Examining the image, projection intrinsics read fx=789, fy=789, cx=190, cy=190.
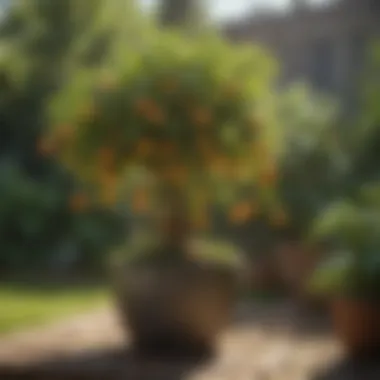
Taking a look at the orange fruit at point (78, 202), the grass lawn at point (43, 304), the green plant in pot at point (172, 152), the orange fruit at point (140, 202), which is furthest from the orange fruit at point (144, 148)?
the grass lawn at point (43, 304)

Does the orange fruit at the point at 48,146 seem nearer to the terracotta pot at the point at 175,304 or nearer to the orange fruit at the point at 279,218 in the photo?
the terracotta pot at the point at 175,304

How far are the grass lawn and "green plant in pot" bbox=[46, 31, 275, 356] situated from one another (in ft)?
0.40

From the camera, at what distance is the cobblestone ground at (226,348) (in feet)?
5.70

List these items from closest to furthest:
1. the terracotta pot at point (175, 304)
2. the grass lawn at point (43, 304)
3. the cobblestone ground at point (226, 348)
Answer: the cobblestone ground at point (226, 348)
the terracotta pot at point (175, 304)
the grass lawn at point (43, 304)

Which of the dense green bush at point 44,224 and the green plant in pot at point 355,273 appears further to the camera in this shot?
the dense green bush at point 44,224

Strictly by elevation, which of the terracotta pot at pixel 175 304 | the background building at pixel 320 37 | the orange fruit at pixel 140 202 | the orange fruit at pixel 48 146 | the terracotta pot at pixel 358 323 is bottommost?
the terracotta pot at pixel 358 323

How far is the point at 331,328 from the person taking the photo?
205 centimetres

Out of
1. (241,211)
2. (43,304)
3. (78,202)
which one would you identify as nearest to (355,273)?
(241,211)

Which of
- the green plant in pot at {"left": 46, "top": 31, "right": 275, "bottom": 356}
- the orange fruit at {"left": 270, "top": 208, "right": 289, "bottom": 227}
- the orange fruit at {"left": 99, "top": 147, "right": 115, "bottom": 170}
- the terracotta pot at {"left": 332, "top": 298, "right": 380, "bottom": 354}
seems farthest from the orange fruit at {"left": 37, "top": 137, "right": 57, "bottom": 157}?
the terracotta pot at {"left": 332, "top": 298, "right": 380, "bottom": 354}

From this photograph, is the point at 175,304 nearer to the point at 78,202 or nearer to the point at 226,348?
the point at 226,348

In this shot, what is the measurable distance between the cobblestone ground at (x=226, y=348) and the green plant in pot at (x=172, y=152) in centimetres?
10

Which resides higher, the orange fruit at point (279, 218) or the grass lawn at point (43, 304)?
the orange fruit at point (279, 218)

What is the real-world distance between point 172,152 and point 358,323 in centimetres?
57

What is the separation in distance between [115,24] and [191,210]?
47cm
